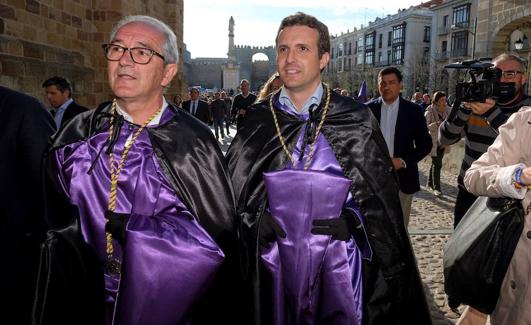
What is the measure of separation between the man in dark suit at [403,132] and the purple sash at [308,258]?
248 centimetres

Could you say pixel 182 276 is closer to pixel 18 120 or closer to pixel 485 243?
pixel 18 120

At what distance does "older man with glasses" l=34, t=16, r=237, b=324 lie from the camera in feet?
6.47

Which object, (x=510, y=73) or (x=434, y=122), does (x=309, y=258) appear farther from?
(x=434, y=122)

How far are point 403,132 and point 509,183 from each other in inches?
106

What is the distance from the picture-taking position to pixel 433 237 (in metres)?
6.29

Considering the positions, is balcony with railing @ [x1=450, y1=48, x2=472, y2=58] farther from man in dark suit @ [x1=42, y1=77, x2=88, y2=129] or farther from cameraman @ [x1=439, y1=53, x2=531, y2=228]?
man in dark suit @ [x1=42, y1=77, x2=88, y2=129]

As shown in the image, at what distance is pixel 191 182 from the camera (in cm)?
233

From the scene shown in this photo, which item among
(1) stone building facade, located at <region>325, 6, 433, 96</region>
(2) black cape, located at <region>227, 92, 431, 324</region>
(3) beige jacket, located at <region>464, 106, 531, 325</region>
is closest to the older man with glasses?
(2) black cape, located at <region>227, 92, 431, 324</region>

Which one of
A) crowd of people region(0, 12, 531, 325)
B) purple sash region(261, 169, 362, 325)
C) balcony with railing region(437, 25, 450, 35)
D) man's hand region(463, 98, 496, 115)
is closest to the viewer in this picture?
crowd of people region(0, 12, 531, 325)

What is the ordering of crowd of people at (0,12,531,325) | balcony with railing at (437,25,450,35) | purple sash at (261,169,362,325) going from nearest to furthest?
crowd of people at (0,12,531,325)
purple sash at (261,169,362,325)
balcony with railing at (437,25,450,35)

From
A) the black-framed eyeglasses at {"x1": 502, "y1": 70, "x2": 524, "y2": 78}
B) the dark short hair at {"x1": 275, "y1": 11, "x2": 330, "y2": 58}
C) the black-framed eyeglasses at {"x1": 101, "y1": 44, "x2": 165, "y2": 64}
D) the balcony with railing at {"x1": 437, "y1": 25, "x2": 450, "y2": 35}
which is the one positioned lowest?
the black-framed eyeglasses at {"x1": 101, "y1": 44, "x2": 165, "y2": 64}

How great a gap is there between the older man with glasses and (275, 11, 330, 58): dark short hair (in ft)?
2.41

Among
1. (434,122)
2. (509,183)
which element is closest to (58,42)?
(434,122)

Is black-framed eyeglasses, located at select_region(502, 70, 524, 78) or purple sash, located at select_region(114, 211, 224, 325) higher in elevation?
black-framed eyeglasses, located at select_region(502, 70, 524, 78)
